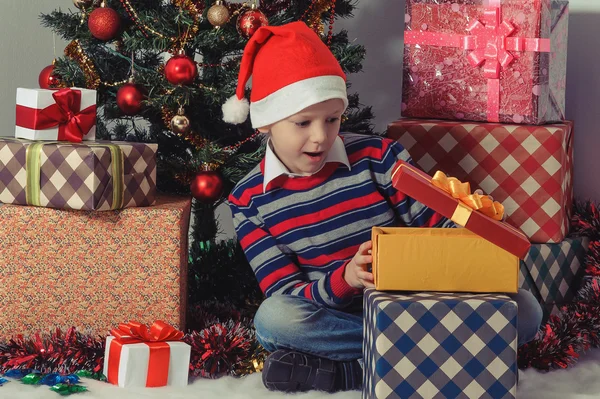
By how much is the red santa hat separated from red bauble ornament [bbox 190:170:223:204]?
0.21 metres

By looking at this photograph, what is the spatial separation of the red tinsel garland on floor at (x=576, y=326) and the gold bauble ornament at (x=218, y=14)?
0.86 m

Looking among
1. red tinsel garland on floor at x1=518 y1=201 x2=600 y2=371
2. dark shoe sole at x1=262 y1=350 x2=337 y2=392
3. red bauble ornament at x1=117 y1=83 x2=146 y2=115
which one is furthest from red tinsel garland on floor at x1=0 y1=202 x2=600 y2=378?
red bauble ornament at x1=117 y1=83 x2=146 y2=115

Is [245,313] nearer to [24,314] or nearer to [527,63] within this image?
[24,314]

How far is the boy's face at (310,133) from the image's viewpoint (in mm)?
1473

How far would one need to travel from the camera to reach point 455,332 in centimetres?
124

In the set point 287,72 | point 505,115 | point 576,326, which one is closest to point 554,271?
point 576,326

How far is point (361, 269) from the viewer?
1379 millimetres

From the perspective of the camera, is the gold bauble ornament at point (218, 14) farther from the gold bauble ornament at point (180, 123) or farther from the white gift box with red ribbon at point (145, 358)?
the white gift box with red ribbon at point (145, 358)

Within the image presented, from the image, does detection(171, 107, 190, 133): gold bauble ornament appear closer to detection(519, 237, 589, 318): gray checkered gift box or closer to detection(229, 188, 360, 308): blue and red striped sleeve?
detection(229, 188, 360, 308): blue and red striped sleeve

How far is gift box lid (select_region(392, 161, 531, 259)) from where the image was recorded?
1260 mm

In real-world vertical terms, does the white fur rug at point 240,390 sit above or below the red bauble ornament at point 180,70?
below

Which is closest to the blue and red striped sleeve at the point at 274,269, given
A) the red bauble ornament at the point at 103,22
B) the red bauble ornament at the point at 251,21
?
the red bauble ornament at the point at 251,21

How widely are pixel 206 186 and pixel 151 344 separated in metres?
0.38

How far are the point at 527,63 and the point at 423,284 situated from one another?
0.63m
